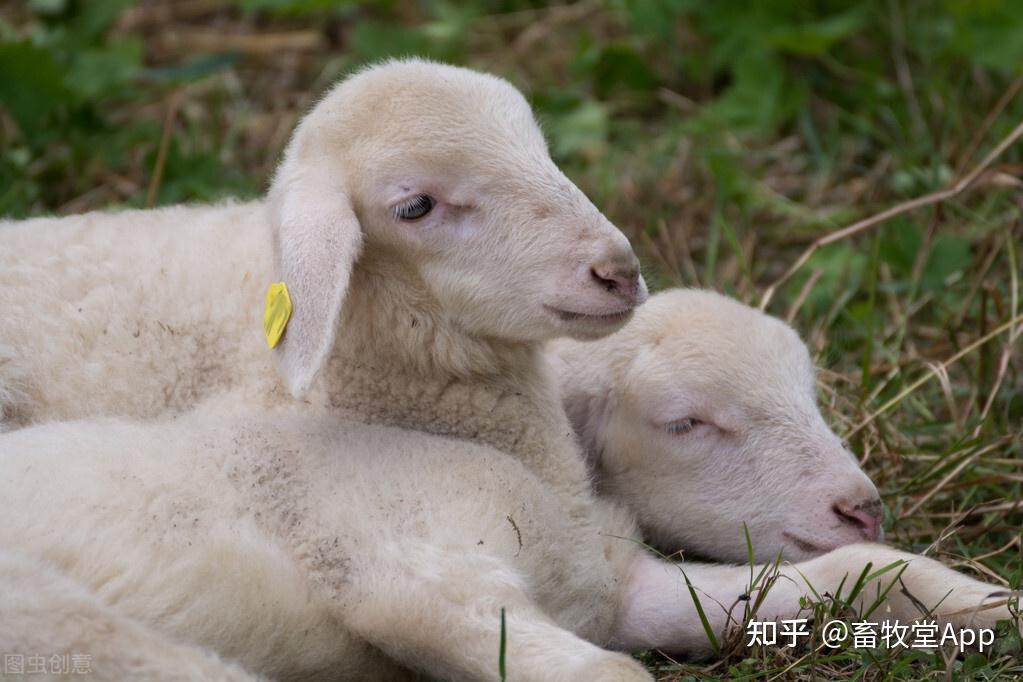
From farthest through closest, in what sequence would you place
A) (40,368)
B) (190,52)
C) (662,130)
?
(190,52) → (662,130) → (40,368)

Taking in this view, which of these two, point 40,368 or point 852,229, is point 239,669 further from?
point 852,229

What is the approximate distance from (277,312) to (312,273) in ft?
0.48

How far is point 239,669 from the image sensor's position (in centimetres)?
337

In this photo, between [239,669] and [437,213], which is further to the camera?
[437,213]

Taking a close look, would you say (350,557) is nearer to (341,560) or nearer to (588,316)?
(341,560)

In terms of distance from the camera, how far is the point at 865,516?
4266 millimetres

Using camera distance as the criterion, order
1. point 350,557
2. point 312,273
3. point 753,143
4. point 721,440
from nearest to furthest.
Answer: point 350,557, point 312,273, point 721,440, point 753,143

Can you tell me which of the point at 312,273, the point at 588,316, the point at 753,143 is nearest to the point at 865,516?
the point at 588,316

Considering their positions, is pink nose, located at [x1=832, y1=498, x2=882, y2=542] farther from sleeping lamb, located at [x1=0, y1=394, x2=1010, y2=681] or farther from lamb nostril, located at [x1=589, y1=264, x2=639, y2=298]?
lamb nostril, located at [x1=589, y1=264, x2=639, y2=298]

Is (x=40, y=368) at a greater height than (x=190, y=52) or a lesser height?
greater

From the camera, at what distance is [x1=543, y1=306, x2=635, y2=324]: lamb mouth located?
155 inches

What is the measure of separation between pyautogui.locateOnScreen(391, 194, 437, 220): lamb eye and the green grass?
169cm

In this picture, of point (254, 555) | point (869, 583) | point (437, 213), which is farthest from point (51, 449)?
point (869, 583)

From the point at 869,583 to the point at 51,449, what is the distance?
83.2 inches
